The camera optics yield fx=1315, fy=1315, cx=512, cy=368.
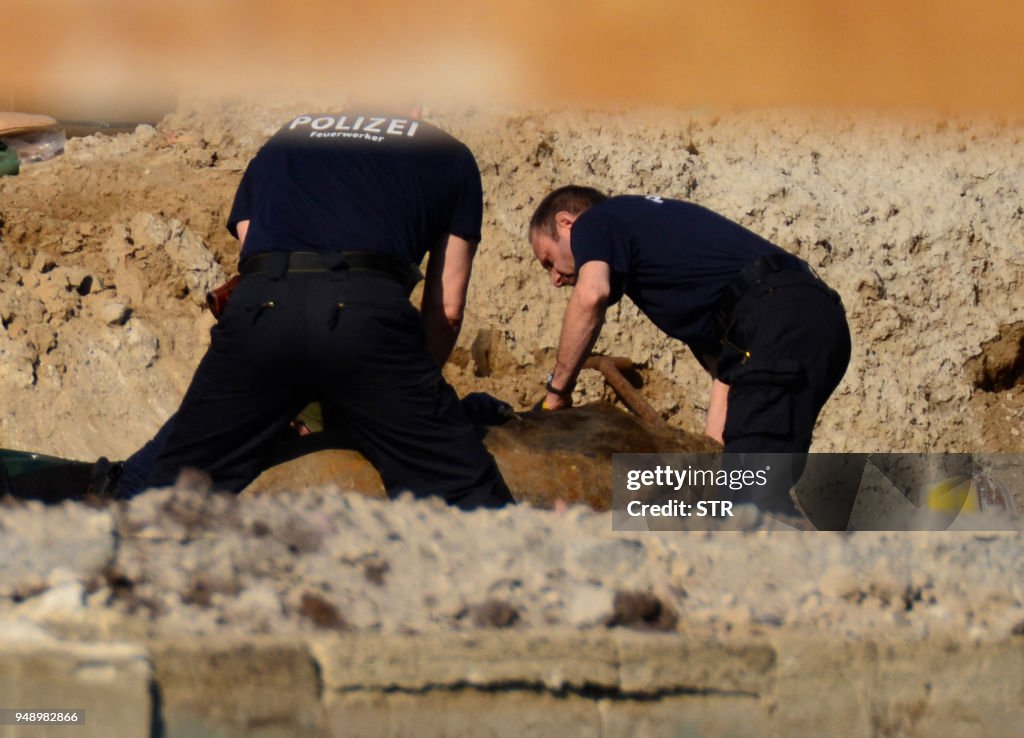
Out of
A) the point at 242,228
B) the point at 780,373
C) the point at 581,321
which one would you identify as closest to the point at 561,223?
the point at 581,321

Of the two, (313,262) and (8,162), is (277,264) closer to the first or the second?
(313,262)

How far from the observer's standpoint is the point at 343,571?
2.53 metres

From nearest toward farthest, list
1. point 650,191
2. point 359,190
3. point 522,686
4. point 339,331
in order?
point 522,686 < point 339,331 < point 359,190 < point 650,191

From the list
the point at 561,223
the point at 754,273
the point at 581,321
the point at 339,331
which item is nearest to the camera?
the point at 339,331

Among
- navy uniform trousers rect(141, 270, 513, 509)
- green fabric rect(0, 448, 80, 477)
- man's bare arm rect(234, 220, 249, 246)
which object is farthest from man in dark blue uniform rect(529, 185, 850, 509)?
green fabric rect(0, 448, 80, 477)

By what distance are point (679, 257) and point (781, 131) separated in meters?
3.20

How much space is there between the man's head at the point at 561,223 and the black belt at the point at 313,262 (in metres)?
1.06

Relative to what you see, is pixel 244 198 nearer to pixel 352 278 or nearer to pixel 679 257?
pixel 352 278

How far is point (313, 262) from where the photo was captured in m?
3.58

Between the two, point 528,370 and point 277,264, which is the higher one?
point 277,264

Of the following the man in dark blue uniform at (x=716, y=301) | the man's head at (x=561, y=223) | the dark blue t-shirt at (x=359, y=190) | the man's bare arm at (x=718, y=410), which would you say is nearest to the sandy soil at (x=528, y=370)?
the man in dark blue uniform at (x=716, y=301)

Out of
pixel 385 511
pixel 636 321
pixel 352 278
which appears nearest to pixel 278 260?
pixel 352 278

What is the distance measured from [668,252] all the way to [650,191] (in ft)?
8.33

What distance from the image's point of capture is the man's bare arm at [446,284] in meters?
3.93
